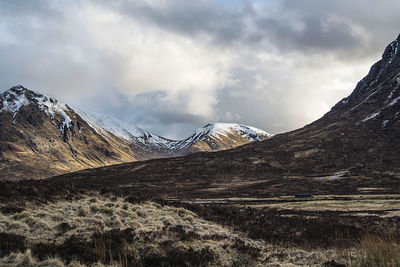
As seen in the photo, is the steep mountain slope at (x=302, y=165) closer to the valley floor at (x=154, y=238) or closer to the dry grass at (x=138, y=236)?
the valley floor at (x=154, y=238)

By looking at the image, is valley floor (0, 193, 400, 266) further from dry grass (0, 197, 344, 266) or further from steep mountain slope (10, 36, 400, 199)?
steep mountain slope (10, 36, 400, 199)

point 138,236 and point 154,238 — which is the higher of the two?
point 138,236

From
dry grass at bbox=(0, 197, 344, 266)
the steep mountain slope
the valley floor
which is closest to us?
the valley floor

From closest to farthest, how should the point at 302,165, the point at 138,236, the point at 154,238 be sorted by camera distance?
the point at 154,238 < the point at 138,236 < the point at 302,165

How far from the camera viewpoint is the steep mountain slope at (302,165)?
356 feet

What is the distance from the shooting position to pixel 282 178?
4889 inches

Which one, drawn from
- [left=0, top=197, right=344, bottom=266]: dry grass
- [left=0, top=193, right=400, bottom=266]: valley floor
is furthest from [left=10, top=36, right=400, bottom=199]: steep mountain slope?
[left=0, top=197, right=344, bottom=266]: dry grass

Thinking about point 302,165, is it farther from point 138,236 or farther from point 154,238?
point 138,236

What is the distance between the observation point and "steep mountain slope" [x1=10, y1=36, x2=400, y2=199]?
108m

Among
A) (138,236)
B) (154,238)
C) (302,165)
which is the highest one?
(302,165)

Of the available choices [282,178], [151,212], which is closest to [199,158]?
[282,178]

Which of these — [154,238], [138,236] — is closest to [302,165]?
[154,238]

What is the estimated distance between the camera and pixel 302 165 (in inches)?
5684

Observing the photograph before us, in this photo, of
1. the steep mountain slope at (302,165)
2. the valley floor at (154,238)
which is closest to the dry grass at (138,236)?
the valley floor at (154,238)
